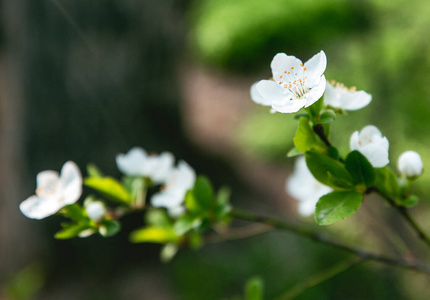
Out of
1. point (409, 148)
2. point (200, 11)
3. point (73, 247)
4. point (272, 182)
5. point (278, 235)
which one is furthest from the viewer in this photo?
point (272, 182)

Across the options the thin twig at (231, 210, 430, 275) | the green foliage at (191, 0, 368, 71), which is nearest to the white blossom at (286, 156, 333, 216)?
the thin twig at (231, 210, 430, 275)

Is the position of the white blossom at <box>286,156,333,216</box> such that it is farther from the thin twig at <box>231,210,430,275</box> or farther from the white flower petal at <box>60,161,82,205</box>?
the white flower petal at <box>60,161,82,205</box>

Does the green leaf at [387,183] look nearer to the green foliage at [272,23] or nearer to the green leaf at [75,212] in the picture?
the green leaf at [75,212]

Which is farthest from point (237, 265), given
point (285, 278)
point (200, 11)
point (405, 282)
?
point (200, 11)

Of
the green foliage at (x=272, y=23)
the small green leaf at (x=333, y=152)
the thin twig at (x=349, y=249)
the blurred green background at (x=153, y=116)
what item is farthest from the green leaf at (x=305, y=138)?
the green foliage at (x=272, y=23)

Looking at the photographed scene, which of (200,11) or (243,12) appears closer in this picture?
(243,12)

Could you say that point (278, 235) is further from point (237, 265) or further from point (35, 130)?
point (35, 130)

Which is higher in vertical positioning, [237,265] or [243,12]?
[243,12]

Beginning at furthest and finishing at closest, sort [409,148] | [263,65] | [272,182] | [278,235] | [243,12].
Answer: [263,65] < [272,182] < [243,12] < [278,235] < [409,148]
